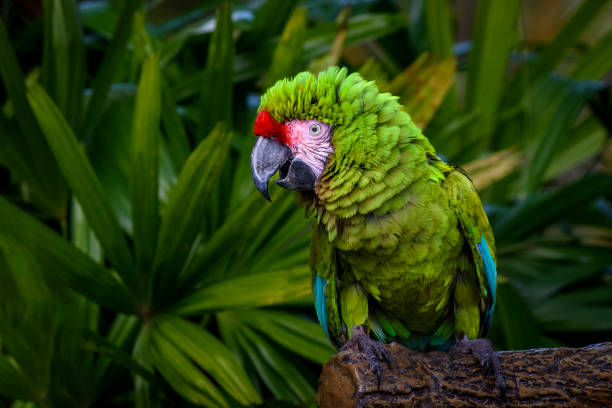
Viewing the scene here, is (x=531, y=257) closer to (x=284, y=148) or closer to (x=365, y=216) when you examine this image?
(x=365, y=216)

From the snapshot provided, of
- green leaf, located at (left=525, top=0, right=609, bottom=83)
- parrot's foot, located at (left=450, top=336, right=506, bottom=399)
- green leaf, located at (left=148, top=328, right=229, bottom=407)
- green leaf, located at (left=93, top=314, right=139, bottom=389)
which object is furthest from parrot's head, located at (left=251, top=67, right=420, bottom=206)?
green leaf, located at (left=525, top=0, right=609, bottom=83)

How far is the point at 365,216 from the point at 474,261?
275 mm

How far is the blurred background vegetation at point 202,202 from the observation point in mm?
1204

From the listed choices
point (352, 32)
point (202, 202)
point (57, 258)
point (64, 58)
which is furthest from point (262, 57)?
point (57, 258)

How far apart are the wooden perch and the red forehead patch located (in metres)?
0.39

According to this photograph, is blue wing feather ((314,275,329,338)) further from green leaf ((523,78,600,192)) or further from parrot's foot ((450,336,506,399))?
green leaf ((523,78,600,192))

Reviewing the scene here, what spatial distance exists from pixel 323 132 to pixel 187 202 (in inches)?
18.0

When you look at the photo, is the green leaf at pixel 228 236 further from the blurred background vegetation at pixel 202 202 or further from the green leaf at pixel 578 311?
the green leaf at pixel 578 311

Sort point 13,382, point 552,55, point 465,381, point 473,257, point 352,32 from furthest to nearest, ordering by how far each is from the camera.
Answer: point 552,55 → point 352,32 → point 13,382 → point 473,257 → point 465,381

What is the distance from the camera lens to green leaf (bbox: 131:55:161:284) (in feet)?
4.09

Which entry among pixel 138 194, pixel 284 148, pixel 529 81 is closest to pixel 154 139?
pixel 138 194

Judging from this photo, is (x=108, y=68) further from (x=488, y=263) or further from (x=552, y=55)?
(x=552, y=55)

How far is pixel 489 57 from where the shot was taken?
211 centimetres

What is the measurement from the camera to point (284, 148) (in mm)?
942
